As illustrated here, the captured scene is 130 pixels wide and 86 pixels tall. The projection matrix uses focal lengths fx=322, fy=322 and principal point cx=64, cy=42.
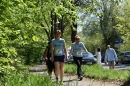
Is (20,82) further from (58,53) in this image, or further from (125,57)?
(125,57)

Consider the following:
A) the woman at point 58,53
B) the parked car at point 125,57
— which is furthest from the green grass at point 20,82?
the parked car at point 125,57

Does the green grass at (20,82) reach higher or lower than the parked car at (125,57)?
higher

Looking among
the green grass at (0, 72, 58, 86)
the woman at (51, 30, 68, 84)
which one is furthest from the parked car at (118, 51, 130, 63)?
the green grass at (0, 72, 58, 86)

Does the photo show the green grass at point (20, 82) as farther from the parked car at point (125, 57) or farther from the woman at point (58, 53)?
the parked car at point (125, 57)

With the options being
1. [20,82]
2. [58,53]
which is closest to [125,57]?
[58,53]

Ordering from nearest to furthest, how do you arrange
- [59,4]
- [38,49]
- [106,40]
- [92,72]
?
[59,4] < [92,72] < [38,49] < [106,40]

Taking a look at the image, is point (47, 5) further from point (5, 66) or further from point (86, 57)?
point (86, 57)

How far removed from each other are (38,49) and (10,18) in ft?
102

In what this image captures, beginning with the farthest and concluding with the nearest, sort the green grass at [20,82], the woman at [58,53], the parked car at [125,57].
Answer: the parked car at [125,57] → the woman at [58,53] → the green grass at [20,82]

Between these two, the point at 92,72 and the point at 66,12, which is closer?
the point at 66,12

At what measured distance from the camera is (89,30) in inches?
3051

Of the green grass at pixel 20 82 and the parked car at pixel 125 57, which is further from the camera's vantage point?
the parked car at pixel 125 57

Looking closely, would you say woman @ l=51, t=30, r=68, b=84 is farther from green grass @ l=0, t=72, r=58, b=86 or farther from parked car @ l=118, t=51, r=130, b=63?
parked car @ l=118, t=51, r=130, b=63

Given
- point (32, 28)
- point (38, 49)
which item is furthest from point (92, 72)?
point (38, 49)
